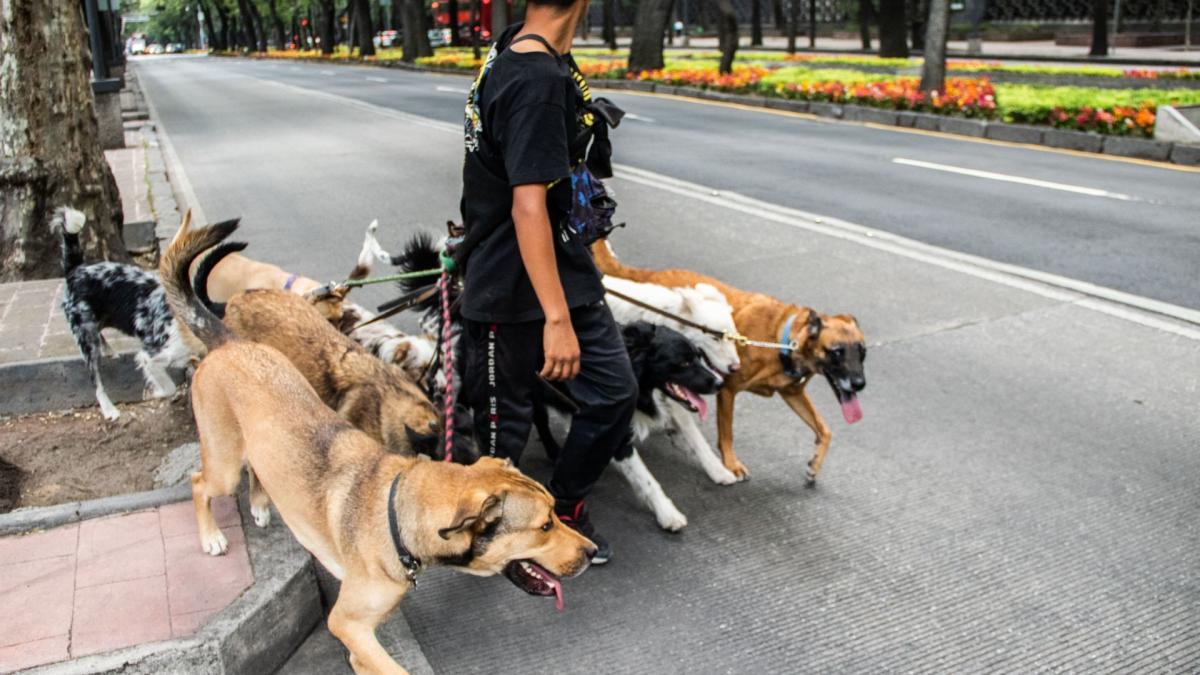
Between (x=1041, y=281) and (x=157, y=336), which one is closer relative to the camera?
(x=157, y=336)

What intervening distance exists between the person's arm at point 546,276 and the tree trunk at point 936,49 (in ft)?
61.0

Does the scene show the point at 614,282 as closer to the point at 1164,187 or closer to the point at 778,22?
the point at 1164,187

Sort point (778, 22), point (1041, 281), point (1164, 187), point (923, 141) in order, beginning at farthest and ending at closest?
point (778, 22)
point (923, 141)
point (1164, 187)
point (1041, 281)

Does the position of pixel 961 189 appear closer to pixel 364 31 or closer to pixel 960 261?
pixel 960 261

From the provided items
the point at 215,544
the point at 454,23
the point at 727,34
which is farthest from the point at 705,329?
the point at 454,23

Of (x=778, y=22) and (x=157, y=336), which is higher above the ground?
(x=778, y=22)

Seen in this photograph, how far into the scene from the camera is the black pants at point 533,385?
3885 mm

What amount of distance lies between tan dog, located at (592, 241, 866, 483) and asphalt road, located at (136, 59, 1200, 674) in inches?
10.5

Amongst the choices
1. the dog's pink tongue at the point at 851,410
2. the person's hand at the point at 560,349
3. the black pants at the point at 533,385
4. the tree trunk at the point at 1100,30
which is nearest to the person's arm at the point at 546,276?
the person's hand at the point at 560,349

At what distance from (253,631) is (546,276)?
153 centimetres

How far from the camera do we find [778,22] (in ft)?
193

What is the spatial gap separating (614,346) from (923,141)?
14680 millimetres

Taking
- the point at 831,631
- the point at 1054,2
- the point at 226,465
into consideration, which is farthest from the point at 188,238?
the point at 1054,2

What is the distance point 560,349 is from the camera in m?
3.65
